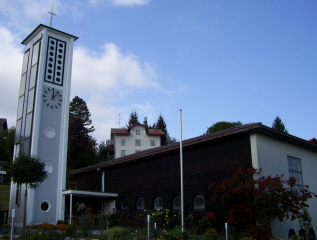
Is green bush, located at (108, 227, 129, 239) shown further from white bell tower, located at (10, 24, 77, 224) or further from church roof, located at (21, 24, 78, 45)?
church roof, located at (21, 24, 78, 45)

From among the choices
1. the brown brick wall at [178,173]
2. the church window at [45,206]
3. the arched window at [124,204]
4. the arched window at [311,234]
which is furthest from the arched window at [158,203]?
the arched window at [311,234]

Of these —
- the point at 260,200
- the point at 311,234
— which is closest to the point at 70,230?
the point at 260,200

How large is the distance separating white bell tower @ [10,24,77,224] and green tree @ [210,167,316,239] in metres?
13.6

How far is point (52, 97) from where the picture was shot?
1088 inches

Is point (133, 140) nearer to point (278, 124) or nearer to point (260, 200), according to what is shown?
point (278, 124)

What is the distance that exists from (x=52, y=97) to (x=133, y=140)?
44331mm

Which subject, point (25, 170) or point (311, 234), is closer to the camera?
point (25, 170)

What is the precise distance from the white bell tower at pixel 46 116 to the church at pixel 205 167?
1926mm

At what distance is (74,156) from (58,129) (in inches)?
1372

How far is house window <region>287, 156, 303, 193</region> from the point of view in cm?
2117

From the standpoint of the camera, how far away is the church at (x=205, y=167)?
1917cm

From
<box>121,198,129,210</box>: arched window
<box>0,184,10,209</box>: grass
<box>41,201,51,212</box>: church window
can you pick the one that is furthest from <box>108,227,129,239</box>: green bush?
<box>0,184,10,209</box>: grass

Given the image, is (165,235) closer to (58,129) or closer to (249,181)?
(249,181)

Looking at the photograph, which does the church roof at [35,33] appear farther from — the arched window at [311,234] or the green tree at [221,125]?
the green tree at [221,125]
